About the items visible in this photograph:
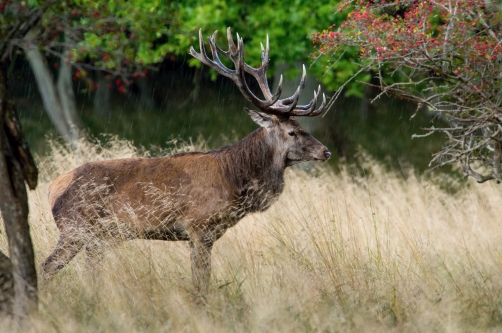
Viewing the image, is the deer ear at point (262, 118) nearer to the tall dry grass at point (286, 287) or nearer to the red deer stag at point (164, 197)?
the red deer stag at point (164, 197)

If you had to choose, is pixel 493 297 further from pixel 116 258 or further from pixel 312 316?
pixel 116 258

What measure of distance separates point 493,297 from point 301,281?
1.25 m

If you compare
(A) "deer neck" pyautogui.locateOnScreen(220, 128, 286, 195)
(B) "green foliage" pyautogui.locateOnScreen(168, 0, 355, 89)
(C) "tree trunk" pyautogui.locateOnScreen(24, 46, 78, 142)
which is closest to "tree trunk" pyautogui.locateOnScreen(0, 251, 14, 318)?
(A) "deer neck" pyautogui.locateOnScreen(220, 128, 286, 195)

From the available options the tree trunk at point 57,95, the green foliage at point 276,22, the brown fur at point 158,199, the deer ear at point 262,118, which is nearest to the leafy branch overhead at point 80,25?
the brown fur at point 158,199

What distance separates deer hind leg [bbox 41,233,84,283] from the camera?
6.33m

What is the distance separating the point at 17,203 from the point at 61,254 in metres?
1.85

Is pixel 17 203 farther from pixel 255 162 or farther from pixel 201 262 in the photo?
pixel 255 162

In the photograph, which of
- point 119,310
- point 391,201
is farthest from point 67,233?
point 391,201

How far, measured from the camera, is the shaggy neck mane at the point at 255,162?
23.0 feet

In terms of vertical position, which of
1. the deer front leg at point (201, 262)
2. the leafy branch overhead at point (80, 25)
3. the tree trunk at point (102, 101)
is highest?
the leafy branch overhead at point (80, 25)

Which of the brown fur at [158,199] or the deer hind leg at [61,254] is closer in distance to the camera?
the deer hind leg at [61,254]

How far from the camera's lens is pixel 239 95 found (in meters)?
27.3

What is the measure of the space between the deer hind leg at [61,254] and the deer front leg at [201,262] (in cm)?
91

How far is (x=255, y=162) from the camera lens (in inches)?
283
